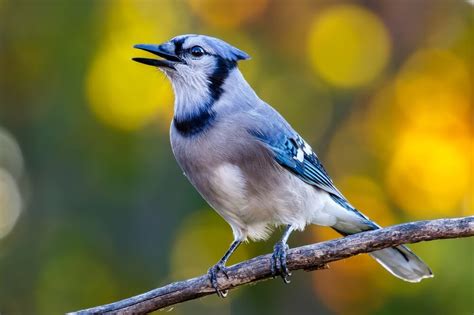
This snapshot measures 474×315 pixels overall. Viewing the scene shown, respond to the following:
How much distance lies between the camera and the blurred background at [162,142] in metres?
5.75

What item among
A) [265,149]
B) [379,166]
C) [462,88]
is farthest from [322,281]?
[265,149]

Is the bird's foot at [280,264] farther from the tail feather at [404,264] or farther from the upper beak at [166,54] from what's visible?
the upper beak at [166,54]

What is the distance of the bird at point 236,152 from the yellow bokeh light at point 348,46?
3101mm

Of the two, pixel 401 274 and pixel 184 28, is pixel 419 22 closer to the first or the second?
pixel 184 28

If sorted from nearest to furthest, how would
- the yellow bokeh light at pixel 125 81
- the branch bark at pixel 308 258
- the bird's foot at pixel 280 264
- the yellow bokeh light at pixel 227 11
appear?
the branch bark at pixel 308 258, the bird's foot at pixel 280 264, the yellow bokeh light at pixel 125 81, the yellow bokeh light at pixel 227 11

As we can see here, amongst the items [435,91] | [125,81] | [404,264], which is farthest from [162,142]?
[404,264]

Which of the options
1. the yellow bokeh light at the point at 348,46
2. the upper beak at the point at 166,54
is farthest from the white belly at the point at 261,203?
the yellow bokeh light at the point at 348,46

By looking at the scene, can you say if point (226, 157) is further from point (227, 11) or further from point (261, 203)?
point (227, 11)

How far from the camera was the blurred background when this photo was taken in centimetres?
575

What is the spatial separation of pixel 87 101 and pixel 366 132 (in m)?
2.16

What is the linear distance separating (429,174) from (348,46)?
64.5 inches

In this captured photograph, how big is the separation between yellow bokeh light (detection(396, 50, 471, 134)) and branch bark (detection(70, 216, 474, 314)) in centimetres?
308

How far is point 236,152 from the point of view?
323 cm

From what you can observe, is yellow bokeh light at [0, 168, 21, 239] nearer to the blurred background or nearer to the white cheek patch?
the blurred background
